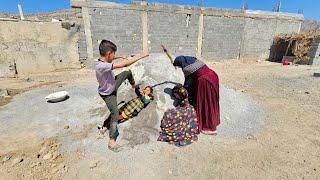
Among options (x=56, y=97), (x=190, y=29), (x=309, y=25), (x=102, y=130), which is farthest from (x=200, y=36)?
(x=309, y=25)

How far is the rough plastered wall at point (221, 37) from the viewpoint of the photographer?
1182 cm

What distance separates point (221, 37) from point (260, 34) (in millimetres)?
3104

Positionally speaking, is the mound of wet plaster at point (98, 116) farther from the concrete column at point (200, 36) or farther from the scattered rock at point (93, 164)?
the concrete column at point (200, 36)

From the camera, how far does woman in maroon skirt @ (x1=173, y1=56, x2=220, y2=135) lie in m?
3.36

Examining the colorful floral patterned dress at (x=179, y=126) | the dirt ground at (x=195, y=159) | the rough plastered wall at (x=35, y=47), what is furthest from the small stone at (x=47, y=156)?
the rough plastered wall at (x=35, y=47)

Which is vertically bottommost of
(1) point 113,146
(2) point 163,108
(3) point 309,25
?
(1) point 113,146

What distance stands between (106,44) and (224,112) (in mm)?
2680

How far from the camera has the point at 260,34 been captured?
1331cm

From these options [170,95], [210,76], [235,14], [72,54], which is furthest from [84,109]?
[235,14]

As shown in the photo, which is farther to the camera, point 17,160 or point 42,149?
point 42,149

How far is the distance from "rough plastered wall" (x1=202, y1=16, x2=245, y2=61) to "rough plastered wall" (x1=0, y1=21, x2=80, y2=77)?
7084mm

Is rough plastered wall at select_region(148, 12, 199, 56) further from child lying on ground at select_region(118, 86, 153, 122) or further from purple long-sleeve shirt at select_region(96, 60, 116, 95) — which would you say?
purple long-sleeve shirt at select_region(96, 60, 116, 95)

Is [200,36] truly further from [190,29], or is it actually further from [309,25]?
[309,25]

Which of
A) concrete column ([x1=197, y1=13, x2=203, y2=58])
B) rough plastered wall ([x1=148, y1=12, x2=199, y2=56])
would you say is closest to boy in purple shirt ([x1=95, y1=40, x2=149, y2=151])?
rough plastered wall ([x1=148, y1=12, x2=199, y2=56])
